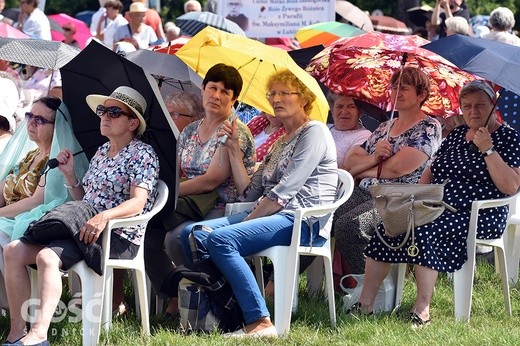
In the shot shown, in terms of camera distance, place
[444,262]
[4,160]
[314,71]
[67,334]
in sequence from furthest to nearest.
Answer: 1. [314,71]
2. [4,160]
3. [444,262]
4. [67,334]

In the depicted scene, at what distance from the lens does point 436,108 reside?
302 inches

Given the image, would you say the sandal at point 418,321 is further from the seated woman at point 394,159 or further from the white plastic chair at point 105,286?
the white plastic chair at point 105,286

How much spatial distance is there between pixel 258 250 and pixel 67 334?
113 cm

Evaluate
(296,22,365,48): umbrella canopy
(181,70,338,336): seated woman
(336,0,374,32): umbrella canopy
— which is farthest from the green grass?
(336,0,374,32): umbrella canopy

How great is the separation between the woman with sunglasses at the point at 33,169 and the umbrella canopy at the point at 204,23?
386 centimetres

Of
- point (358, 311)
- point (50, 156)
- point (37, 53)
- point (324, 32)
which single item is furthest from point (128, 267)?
point (324, 32)

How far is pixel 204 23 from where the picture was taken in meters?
11.9

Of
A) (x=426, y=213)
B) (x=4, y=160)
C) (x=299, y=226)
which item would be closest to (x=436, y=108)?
(x=426, y=213)

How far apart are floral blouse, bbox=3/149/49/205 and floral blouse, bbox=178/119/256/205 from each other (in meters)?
0.88

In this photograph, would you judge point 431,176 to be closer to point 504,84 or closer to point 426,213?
point 426,213

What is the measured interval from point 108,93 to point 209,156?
0.74 m

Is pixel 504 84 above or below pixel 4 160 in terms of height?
above

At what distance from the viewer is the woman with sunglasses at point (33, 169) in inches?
258

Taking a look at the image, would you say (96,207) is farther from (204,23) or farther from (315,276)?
(204,23)
